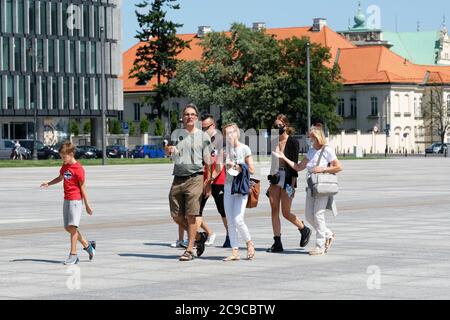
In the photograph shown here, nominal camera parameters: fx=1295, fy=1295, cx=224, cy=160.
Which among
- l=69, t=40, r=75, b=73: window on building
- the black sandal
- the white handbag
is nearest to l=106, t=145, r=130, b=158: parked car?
l=69, t=40, r=75, b=73: window on building

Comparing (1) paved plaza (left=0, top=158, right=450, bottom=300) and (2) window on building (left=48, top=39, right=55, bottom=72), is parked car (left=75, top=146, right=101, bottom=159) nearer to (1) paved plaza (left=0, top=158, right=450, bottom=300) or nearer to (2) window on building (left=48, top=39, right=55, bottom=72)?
(2) window on building (left=48, top=39, right=55, bottom=72)

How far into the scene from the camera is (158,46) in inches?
4966

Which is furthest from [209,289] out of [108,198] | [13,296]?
[108,198]

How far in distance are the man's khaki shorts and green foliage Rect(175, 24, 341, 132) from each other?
103m

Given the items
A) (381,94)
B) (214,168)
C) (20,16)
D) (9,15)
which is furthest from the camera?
(381,94)

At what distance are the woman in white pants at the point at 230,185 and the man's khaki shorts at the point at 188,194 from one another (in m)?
0.39

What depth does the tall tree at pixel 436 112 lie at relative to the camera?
142875 mm

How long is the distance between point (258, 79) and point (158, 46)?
11503 mm

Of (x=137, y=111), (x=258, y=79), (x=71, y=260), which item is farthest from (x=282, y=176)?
(x=137, y=111)

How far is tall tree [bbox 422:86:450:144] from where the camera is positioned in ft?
469

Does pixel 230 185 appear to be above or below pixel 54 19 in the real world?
below

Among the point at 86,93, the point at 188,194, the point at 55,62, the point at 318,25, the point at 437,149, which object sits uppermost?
the point at 318,25

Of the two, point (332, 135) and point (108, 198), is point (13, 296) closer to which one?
point (108, 198)

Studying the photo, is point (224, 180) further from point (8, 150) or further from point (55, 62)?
point (55, 62)
